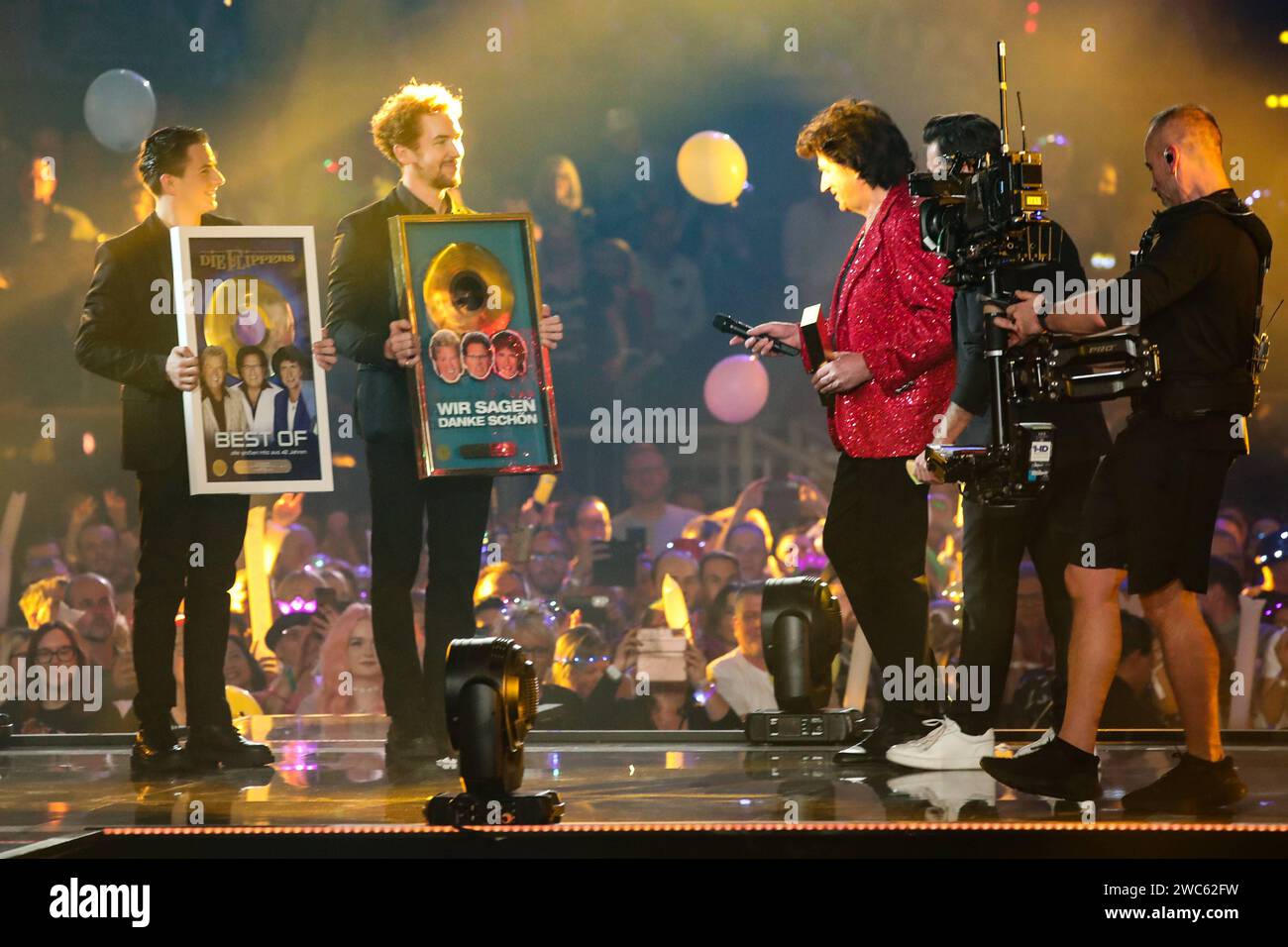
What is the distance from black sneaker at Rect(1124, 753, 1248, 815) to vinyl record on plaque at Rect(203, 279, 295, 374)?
2909mm

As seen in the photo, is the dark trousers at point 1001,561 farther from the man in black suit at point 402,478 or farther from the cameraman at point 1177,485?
the man in black suit at point 402,478

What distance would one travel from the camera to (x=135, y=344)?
476 cm

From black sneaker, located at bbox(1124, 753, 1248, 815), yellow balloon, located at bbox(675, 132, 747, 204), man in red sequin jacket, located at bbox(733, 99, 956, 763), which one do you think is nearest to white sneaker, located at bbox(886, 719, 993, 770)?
man in red sequin jacket, located at bbox(733, 99, 956, 763)

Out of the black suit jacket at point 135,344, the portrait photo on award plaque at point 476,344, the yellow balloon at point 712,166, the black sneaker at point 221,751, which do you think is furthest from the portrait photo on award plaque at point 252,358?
the yellow balloon at point 712,166

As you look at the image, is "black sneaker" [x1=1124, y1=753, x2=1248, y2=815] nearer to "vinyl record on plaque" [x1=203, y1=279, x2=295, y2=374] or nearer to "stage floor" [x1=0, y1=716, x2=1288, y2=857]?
"stage floor" [x1=0, y1=716, x2=1288, y2=857]

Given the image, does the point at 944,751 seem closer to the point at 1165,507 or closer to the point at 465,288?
the point at 1165,507

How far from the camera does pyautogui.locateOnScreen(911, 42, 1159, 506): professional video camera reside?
3664 millimetres

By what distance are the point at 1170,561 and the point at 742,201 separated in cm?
339

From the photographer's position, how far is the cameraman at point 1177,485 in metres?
3.67

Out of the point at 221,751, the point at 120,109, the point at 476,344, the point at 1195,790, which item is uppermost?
the point at 120,109

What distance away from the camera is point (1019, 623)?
6.06 metres

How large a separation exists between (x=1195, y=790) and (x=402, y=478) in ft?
8.17

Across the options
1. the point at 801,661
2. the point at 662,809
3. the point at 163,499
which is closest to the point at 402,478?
the point at 163,499

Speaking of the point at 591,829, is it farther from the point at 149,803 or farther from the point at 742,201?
the point at 742,201
